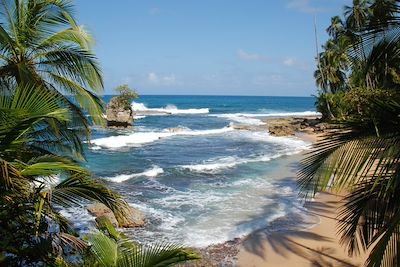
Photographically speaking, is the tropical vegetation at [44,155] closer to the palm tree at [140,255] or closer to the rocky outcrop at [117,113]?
the palm tree at [140,255]

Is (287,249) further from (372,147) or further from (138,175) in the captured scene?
(138,175)

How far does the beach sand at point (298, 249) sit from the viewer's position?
9820 millimetres

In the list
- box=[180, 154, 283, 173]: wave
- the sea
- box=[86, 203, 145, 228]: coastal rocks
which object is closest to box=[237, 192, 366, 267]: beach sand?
the sea

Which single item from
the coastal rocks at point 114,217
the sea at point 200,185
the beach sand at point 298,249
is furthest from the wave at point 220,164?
the beach sand at point 298,249

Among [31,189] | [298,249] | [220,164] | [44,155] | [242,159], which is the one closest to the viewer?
[31,189]

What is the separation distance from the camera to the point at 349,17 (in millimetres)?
36438

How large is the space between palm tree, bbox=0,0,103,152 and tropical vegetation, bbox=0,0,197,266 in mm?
16

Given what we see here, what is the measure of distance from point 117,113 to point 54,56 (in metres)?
36.8

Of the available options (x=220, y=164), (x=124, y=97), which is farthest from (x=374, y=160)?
(x=124, y=97)

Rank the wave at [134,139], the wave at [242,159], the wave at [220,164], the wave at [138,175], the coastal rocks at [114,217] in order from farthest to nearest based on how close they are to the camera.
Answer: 1. the wave at [134,139]
2. the wave at [242,159]
3. the wave at [220,164]
4. the wave at [138,175]
5. the coastal rocks at [114,217]

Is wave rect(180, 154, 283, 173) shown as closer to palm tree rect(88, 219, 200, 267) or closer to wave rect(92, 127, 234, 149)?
wave rect(92, 127, 234, 149)

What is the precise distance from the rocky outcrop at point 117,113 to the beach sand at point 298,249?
31.9m

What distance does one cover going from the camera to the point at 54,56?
22.3 ft

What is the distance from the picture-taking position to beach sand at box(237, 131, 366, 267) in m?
9.82
